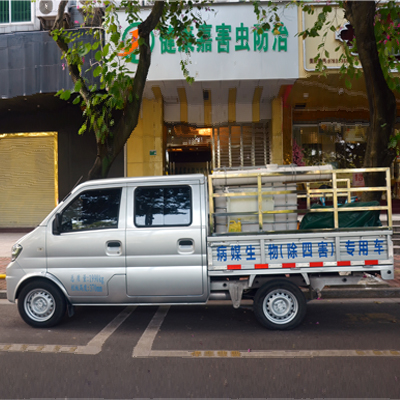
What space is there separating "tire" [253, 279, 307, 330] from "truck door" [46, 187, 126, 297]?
1787 mm

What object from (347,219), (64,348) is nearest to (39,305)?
(64,348)

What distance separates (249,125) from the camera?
50.2ft

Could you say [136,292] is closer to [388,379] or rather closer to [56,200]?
[388,379]

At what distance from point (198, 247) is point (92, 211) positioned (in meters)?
1.48

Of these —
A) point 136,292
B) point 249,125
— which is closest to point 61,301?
point 136,292

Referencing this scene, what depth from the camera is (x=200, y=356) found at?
422cm

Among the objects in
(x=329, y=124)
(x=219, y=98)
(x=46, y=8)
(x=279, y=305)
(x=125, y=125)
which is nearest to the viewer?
(x=279, y=305)

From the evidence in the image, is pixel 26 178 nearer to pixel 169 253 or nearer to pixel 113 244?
pixel 113 244

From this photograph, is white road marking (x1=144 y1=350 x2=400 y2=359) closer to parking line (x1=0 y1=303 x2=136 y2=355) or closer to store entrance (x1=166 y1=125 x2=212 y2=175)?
parking line (x1=0 y1=303 x2=136 y2=355)

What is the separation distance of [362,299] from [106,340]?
4260 mm

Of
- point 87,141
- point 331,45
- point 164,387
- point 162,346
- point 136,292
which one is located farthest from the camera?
point 87,141

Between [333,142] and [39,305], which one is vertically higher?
[333,142]

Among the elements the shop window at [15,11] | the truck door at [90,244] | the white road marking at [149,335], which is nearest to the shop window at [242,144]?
the shop window at [15,11]

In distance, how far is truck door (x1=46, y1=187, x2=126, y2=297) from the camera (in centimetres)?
503
